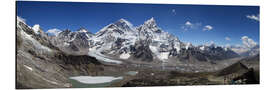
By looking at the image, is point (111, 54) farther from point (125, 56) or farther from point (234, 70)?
point (234, 70)

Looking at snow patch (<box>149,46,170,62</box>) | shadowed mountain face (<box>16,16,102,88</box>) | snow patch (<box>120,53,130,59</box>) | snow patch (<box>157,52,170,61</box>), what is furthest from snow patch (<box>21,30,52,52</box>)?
snow patch (<box>157,52,170,61</box>)

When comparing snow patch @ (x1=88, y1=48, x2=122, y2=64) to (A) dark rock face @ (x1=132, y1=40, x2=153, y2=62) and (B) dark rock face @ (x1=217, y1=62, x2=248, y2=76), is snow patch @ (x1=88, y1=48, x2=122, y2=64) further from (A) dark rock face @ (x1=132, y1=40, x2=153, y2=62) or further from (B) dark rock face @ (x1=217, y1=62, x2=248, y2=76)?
(B) dark rock face @ (x1=217, y1=62, x2=248, y2=76)

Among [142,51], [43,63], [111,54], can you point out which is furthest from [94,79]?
[142,51]

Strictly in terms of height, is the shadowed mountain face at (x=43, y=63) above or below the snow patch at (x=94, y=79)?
above

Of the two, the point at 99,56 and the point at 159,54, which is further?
the point at 159,54

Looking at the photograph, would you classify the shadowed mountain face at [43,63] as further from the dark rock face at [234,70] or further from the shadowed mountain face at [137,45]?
the dark rock face at [234,70]

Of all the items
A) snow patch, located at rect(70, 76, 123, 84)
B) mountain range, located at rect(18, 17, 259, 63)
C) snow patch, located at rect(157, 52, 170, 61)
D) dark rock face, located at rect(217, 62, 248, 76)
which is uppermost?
mountain range, located at rect(18, 17, 259, 63)

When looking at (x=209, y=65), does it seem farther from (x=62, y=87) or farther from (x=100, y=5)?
(x=62, y=87)

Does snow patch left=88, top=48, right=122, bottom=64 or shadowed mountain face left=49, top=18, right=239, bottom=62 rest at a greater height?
shadowed mountain face left=49, top=18, right=239, bottom=62

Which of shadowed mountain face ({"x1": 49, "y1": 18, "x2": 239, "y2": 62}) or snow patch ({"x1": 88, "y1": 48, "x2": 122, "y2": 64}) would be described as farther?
snow patch ({"x1": 88, "y1": 48, "x2": 122, "y2": 64})

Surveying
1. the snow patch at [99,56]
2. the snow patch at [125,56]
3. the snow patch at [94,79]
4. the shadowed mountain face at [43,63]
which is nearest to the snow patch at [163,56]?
the snow patch at [125,56]

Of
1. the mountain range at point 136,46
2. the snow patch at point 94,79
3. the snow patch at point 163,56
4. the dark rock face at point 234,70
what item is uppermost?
the mountain range at point 136,46
